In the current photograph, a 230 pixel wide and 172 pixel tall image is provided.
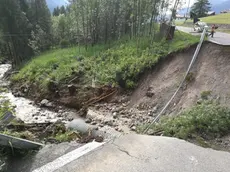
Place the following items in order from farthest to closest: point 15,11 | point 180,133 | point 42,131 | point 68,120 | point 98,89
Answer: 1. point 15,11
2. point 98,89
3. point 68,120
4. point 42,131
5. point 180,133

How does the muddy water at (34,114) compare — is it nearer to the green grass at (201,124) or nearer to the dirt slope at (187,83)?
the dirt slope at (187,83)

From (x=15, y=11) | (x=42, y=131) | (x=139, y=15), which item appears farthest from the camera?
(x=15, y=11)

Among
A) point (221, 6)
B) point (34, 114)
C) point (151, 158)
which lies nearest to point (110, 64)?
point (34, 114)

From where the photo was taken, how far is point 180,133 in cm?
389

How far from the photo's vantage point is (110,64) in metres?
9.77

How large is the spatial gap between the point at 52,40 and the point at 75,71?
40.4ft

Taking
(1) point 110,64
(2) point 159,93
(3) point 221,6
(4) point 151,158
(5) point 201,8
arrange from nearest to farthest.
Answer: (4) point 151,158, (2) point 159,93, (1) point 110,64, (5) point 201,8, (3) point 221,6

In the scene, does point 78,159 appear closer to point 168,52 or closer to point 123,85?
Result: point 123,85

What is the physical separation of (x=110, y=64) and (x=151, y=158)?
704 centimetres

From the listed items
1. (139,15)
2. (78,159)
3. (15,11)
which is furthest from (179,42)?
(15,11)

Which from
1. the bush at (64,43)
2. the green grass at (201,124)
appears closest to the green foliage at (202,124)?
the green grass at (201,124)

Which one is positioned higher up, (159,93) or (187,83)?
(187,83)

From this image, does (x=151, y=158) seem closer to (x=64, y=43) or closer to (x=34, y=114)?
(x=34, y=114)

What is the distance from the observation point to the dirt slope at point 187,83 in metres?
5.38
